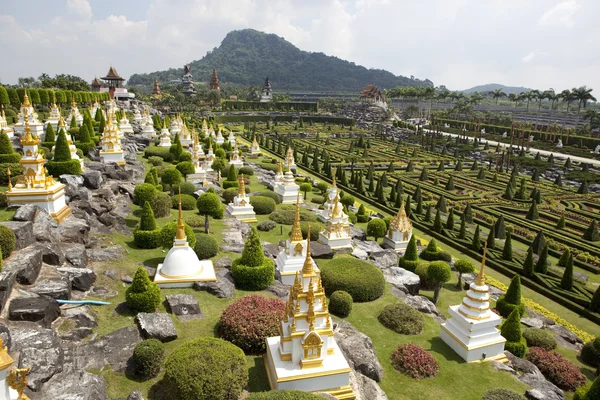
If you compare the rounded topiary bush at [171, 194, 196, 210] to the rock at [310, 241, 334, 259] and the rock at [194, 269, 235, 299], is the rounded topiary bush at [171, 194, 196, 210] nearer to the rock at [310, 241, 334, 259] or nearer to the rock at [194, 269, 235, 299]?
the rock at [310, 241, 334, 259]

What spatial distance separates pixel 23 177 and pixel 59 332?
449 inches

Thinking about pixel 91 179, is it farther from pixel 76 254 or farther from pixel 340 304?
pixel 340 304

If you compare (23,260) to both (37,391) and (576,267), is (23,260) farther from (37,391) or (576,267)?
(576,267)

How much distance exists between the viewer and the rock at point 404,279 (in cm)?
2462

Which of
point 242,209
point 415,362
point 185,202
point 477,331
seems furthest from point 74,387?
point 242,209

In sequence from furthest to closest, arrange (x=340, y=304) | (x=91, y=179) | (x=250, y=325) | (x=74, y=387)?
(x=91, y=179)
(x=340, y=304)
(x=250, y=325)
(x=74, y=387)

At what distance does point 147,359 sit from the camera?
1343 centimetres

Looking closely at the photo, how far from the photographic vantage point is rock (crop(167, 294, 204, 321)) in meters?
17.3

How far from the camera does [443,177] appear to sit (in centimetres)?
5712

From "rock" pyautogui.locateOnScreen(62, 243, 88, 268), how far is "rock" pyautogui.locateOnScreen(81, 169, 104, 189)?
9.51m

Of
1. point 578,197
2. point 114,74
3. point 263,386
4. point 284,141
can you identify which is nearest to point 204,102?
point 114,74

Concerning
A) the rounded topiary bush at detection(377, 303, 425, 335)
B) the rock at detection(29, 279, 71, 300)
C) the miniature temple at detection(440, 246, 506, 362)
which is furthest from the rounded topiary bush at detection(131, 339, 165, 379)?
the miniature temple at detection(440, 246, 506, 362)

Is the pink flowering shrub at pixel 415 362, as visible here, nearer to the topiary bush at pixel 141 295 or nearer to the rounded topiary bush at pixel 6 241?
the topiary bush at pixel 141 295

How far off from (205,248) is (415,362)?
41.6 feet
